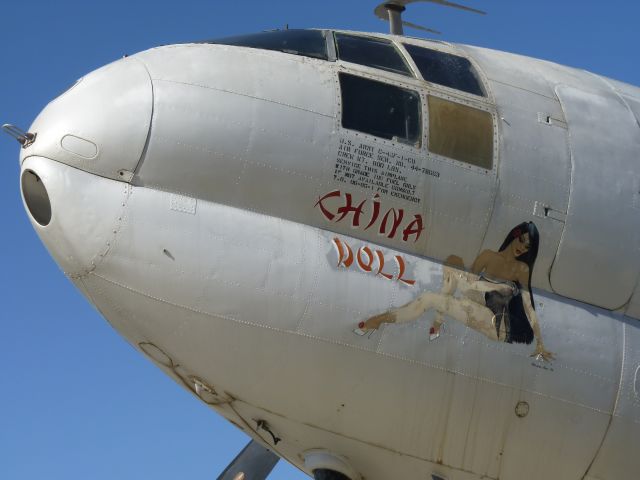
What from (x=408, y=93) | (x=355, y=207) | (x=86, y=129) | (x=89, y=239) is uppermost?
(x=408, y=93)

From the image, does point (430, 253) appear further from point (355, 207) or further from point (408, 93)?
point (408, 93)

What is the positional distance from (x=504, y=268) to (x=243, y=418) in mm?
2706

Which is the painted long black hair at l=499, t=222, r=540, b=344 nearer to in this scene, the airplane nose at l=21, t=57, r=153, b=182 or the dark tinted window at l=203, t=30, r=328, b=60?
the dark tinted window at l=203, t=30, r=328, b=60

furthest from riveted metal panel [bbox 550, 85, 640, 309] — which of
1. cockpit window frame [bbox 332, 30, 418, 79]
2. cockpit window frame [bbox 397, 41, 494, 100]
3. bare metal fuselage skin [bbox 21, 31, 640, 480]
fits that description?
cockpit window frame [bbox 332, 30, 418, 79]

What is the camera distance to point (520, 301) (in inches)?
409

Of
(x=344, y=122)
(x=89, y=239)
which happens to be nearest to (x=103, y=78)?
(x=89, y=239)

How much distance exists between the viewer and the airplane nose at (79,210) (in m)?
9.55

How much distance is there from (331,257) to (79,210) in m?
2.15

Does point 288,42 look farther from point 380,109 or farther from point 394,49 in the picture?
point 380,109

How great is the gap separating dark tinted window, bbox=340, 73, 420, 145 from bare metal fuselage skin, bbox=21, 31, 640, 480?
10 centimetres

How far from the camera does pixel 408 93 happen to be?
1062 cm

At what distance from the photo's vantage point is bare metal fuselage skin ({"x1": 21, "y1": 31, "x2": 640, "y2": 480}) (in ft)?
31.7

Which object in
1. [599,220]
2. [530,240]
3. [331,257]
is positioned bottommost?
[331,257]

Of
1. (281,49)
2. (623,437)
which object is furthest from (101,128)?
(623,437)
